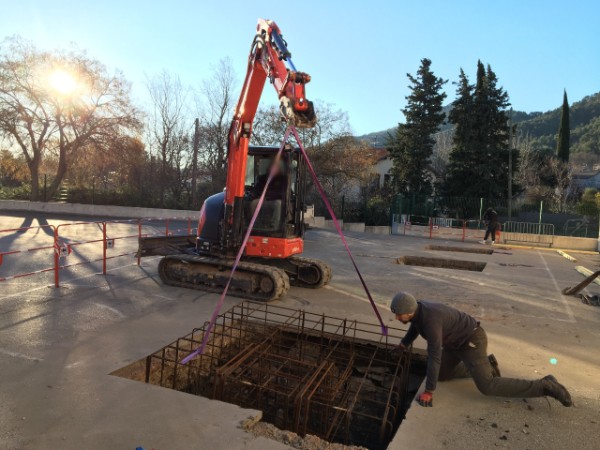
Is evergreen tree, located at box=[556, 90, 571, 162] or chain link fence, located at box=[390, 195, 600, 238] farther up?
evergreen tree, located at box=[556, 90, 571, 162]

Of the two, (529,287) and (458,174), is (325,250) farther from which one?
(458,174)

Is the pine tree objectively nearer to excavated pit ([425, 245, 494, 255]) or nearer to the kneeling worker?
excavated pit ([425, 245, 494, 255])

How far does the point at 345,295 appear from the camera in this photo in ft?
29.4

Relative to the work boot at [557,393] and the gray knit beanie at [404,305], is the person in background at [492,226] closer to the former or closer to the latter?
the work boot at [557,393]

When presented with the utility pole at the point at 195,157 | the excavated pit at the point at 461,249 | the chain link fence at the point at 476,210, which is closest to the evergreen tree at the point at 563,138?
the chain link fence at the point at 476,210

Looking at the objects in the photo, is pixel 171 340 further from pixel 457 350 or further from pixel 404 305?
pixel 457 350

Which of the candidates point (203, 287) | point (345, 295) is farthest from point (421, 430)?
point (203, 287)

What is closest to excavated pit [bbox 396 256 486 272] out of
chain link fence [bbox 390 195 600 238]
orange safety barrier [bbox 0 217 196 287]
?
orange safety barrier [bbox 0 217 196 287]

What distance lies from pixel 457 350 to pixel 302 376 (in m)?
Result: 1.83

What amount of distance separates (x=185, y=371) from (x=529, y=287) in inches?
341

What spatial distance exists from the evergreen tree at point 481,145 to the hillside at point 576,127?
34957 mm

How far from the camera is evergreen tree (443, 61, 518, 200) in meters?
29.4

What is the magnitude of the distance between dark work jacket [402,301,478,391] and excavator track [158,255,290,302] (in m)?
3.89

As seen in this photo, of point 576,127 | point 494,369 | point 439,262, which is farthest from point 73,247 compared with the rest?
point 576,127
